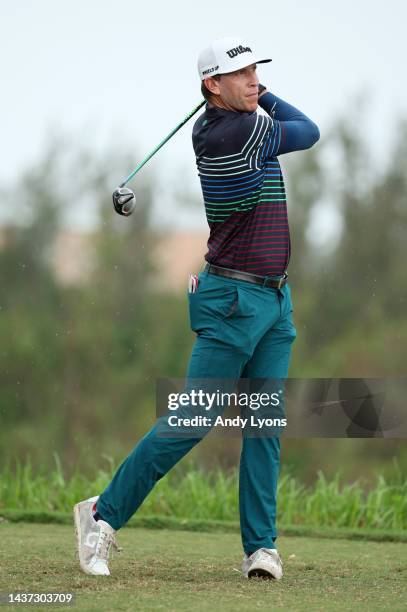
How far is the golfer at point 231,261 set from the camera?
3461mm

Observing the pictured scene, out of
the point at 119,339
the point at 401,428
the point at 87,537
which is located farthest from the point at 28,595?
the point at 119,339

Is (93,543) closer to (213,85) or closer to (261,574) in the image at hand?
(261,574)

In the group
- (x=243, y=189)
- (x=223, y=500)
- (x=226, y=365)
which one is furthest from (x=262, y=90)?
(x=223, y=500)

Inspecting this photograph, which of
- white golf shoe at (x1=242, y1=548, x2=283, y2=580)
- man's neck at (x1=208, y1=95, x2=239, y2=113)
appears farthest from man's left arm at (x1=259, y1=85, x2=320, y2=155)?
white golf shoe at (x1=242, y1=548, x2=283, y2=580)

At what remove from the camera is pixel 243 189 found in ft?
11.4

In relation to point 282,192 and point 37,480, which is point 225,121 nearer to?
point 282,192

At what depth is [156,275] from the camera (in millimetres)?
16047

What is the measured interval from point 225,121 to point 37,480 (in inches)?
137

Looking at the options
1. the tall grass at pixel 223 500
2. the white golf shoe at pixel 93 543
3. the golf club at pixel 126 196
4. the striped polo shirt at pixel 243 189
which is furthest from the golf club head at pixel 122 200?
the tall grass at pixel 223 500

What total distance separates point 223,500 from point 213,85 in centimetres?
297

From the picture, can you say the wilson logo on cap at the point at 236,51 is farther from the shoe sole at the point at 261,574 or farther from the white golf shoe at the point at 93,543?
the shoe sole at the point at 261,574

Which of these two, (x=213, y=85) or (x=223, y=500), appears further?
(x=223, y=500)

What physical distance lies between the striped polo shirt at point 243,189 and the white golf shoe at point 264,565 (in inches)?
35.6

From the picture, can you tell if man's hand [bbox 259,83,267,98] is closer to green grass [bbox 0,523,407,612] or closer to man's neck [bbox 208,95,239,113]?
man's neck [bbox 208,95,239,113]
